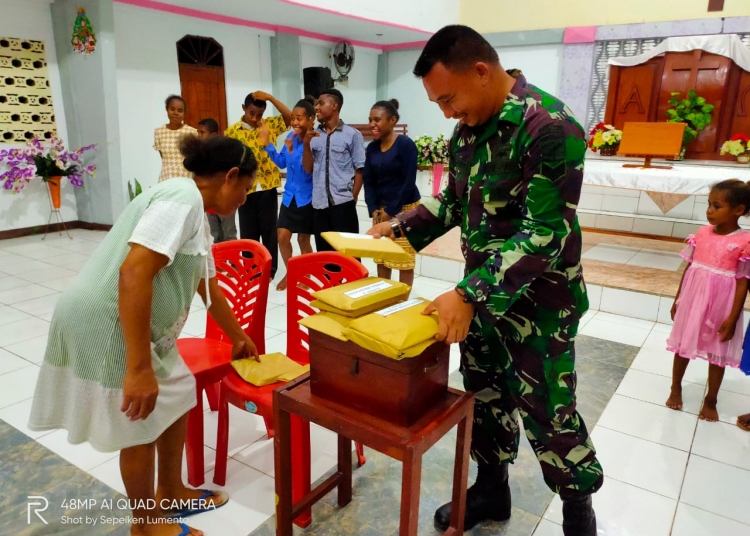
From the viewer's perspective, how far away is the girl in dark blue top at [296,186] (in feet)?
12.9

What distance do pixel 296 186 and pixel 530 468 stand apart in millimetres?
2699

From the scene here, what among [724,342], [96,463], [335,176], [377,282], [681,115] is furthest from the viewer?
[681,115]

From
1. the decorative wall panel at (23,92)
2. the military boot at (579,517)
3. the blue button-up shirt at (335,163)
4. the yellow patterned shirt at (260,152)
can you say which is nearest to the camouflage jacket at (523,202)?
the military boot at (579,517)

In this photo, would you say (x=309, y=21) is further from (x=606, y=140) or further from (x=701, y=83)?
Answer: (x=701, y=83)

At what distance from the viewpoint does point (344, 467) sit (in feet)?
6.09

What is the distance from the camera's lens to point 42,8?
19.2ft

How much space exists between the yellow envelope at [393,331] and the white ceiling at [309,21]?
21.0 ft

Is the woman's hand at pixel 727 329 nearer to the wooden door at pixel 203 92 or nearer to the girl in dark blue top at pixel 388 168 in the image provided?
the girl in dark blue top at pixel 388 168

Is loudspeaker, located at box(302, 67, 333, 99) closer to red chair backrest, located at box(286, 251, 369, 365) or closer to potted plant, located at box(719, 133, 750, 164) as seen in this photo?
potted plant, located at box(719, 133, 750, 164)

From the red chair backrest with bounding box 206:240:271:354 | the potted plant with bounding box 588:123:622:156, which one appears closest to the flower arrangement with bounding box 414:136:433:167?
the potted plant with bounding box 588:123:622:156

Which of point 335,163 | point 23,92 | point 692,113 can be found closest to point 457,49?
point 335,163

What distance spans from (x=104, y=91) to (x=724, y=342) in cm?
612

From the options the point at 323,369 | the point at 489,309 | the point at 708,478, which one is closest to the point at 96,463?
the point at 323,369

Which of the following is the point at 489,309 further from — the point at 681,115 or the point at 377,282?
the point at 681,115
